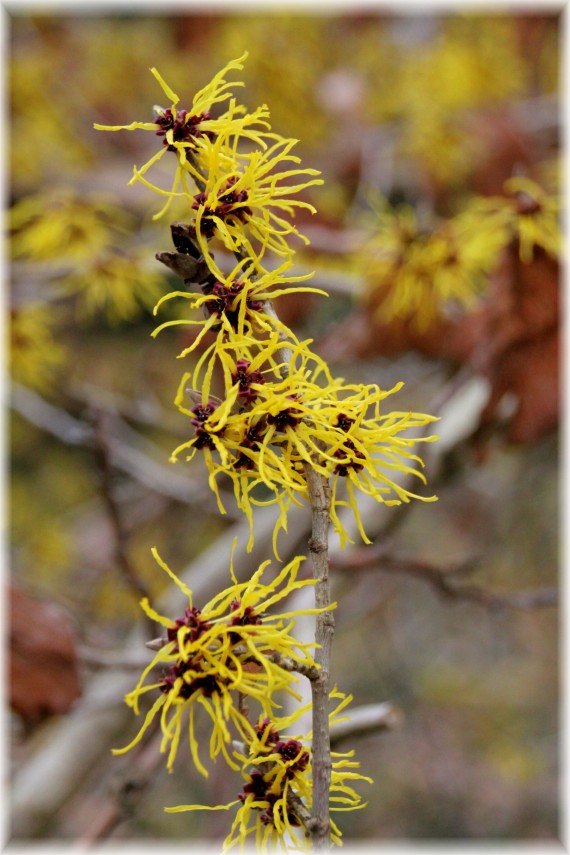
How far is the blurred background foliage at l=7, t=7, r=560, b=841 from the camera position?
1.14 meters

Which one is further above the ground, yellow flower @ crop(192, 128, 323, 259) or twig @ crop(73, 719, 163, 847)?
yellow flower @ crop(192, 128, 323, 259)

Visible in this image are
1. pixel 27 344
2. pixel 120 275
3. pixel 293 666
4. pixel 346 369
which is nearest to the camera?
pixel 293 666

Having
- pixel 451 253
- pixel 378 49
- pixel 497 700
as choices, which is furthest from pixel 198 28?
pixel 497 700

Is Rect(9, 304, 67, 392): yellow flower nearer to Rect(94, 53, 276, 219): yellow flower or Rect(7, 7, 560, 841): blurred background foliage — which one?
Rect(7, 7, 560, 841): blurred background foliage

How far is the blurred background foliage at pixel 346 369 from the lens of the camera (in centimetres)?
114

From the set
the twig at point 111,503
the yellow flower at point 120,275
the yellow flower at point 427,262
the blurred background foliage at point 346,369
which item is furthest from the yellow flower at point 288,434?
the blurred background foliage at point 346,369

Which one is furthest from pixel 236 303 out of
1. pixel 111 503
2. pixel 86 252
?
pixel 86 252

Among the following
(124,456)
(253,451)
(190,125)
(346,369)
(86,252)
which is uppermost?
(346,369)

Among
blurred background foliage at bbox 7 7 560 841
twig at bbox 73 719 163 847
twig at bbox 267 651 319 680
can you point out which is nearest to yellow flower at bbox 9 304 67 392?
blurred background foliage at bbox 7 7 560 841

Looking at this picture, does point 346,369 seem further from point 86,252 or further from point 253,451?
point 253,451

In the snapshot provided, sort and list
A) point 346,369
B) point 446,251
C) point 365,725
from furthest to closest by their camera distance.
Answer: point 346,369
point 446,251
point 365,725

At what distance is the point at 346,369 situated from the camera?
1.27m

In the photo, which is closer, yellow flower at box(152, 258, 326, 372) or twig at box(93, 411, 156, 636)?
yellow flower at box(152, 258, 326, 372)

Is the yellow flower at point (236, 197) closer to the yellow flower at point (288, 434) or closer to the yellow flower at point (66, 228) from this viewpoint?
the yellow flower at point (288, 434)
